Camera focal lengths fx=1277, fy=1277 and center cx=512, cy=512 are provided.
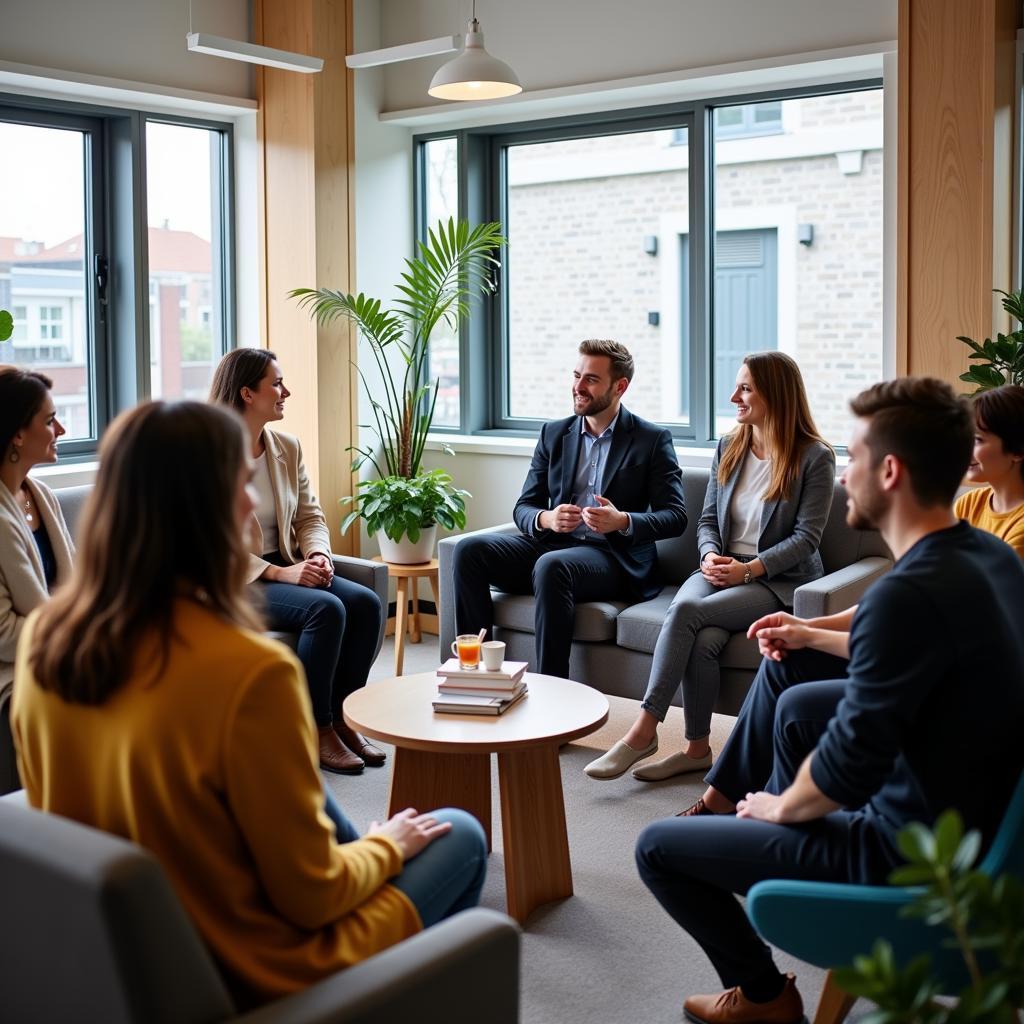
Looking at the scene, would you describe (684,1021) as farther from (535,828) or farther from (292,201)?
(292,201)

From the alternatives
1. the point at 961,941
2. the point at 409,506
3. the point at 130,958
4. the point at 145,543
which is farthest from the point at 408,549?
the point at 961,941

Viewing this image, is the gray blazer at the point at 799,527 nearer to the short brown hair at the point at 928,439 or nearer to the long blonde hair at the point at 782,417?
the long blonde hair at the point at 782,417

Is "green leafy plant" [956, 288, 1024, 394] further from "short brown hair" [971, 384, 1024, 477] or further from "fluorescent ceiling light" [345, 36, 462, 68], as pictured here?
"fluorescent ceiling light" [345, 36, 462, 68]

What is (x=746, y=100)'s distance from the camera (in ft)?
16.7

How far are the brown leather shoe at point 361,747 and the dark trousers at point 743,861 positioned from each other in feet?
5.71

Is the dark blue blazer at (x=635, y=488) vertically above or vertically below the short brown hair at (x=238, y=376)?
below

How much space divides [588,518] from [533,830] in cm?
146

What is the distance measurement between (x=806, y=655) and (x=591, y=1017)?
1.06 meters

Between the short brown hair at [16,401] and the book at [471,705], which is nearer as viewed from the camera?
the book at [471,705]

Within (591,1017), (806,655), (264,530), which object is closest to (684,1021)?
(591,1017)

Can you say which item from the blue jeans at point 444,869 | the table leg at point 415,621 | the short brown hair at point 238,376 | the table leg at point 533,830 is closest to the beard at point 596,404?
the short brown hair at point 238,376

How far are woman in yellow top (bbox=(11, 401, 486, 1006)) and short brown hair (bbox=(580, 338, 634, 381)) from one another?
9.74 feet

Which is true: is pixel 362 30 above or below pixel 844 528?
above

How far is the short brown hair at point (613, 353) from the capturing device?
4477 mm
